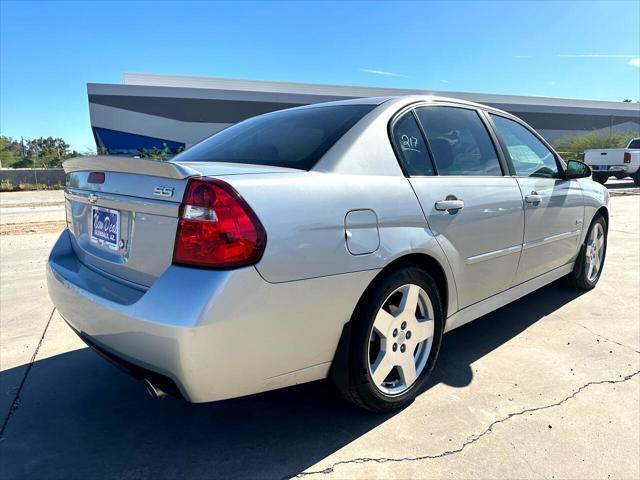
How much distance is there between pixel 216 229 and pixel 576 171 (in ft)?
10.9

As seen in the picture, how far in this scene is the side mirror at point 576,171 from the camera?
3.82m

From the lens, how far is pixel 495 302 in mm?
3104

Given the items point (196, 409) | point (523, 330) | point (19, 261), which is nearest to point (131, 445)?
point (196, 409)

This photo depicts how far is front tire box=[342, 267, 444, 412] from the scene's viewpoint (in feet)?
7.01

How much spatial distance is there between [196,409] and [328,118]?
1739 mm

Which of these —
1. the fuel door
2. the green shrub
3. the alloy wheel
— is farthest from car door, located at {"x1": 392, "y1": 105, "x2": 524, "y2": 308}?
the green shrub

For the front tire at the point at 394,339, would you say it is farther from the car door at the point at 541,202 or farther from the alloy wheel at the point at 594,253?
the alloy wheel at the point at 594,253

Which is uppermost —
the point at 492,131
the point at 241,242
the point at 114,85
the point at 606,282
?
the point at 114,85

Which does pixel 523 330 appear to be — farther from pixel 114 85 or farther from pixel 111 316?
pixel 114 85

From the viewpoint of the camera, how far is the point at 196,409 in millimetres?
2469

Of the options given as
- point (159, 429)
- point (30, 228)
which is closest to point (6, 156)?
point (30, 228)

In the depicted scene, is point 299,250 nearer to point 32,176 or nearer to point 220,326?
point 220,326

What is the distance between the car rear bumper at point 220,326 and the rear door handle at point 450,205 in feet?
2.16

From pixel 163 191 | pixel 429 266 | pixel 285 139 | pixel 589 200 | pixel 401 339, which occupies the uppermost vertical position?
pixel 285 139
